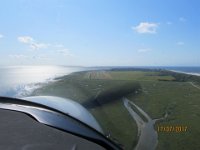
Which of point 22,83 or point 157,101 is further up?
point 22,83

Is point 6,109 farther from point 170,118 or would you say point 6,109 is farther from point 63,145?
point 170,118

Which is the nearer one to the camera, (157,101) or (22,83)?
(22,83)

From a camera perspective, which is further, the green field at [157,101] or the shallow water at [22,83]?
the green field at [157,101]

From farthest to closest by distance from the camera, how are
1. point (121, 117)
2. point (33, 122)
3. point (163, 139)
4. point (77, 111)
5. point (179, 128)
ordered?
point (179, 128) < point (163, 139) < point (121, 117) < point (77, 111) < point (33, 122)

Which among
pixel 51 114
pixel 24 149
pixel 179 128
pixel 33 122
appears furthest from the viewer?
pixel 179 128

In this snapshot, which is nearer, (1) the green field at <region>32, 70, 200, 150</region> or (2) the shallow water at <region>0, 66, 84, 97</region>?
(2) the shallow water at <region>0, 66, 84, 97</region>

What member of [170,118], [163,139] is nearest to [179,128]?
[170,118]

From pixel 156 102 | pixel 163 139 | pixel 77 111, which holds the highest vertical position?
pixel 77 111

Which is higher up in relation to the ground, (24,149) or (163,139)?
(24,149)

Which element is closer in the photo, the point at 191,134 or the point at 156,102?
the point at 191,134
